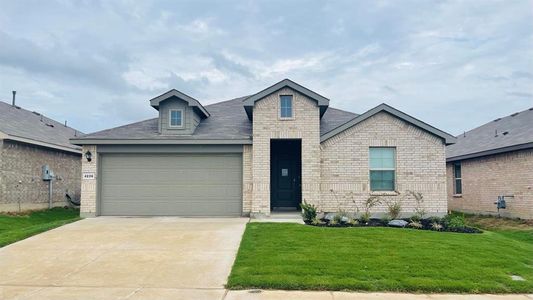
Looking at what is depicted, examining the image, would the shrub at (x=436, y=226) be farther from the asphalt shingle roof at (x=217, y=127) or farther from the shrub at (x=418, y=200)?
the asphalt shingle roof at (x=217, y=127)

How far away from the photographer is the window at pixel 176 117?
51.6ft

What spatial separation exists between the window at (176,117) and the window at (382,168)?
23.8 ft

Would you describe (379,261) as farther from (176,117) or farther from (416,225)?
(176,117)

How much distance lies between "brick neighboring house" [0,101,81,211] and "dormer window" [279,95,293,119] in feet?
37.1

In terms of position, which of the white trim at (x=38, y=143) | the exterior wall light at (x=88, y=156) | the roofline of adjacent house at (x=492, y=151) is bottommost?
the exterior wall light at (x=88, y=156)

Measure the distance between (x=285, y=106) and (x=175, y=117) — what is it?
4286 mm

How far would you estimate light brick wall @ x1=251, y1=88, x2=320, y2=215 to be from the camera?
14578mm

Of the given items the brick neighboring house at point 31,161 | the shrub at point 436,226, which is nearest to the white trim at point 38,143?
the brick neighboring house at point 31,161

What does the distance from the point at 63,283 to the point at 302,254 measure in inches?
185

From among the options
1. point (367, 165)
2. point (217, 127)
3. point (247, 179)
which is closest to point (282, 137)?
point (247, 179)

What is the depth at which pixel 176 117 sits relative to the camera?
51.9 feet

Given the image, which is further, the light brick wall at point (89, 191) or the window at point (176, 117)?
the window at point (176, 117)

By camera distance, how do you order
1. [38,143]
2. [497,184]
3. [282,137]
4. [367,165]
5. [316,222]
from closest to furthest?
[316,222] < [367,165] < [282,137] < [497,184] < [38,143]

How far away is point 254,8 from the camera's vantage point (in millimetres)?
13547
